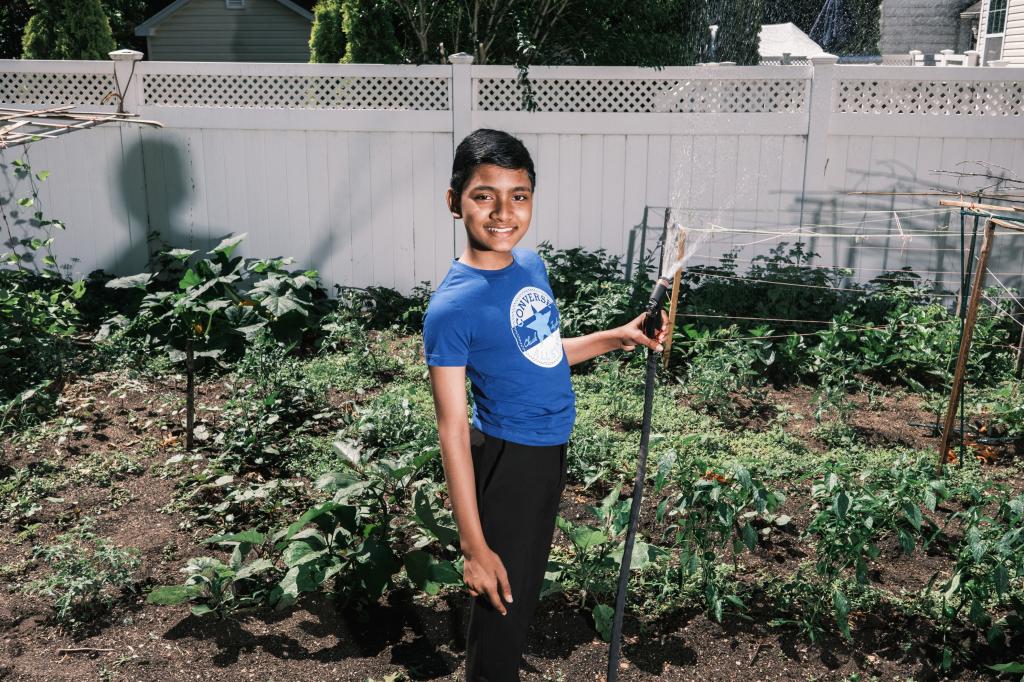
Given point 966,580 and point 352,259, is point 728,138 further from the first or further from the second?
point 966,580

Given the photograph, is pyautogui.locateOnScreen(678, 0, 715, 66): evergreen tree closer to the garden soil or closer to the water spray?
the garden soil

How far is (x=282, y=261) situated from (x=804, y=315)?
162 inches

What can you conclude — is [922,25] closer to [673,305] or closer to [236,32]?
[236,32]

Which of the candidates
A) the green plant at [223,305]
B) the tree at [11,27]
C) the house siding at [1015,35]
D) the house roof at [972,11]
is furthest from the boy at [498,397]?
the house roof at [972,11]

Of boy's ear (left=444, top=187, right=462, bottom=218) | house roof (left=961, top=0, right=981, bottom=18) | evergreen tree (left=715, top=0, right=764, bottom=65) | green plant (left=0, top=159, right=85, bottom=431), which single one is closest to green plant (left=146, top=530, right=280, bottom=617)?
boy's ear (left=444, top=187, right=462, bottom=218)

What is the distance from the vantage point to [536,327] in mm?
2449

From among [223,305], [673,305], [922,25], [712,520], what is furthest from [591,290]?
[922,25]

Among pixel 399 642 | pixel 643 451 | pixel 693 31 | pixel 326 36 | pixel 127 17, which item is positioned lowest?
pixel 399 642

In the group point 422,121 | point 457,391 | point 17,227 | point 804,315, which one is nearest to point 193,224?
point 17,227

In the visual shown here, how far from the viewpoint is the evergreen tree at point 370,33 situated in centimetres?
906

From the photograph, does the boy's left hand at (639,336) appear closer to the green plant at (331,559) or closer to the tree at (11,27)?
the green plant at (331,559)

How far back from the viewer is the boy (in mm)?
2305

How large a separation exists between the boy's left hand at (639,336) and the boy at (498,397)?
1 cm

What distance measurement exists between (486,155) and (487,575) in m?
1.06
